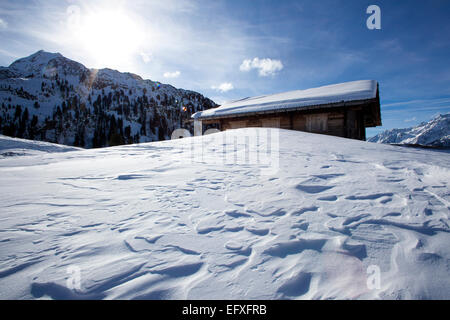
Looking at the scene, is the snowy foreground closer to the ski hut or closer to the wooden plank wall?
the ski hut

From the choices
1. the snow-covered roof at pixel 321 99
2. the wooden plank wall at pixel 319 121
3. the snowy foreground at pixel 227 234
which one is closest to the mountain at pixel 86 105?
the snow-covered roof at pixel 321 99

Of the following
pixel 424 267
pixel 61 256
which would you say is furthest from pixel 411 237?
pixel 61 256

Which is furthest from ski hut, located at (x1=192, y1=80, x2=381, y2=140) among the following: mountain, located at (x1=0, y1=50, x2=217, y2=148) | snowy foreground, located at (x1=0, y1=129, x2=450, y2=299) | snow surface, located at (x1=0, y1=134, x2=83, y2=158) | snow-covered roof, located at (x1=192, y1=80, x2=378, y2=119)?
mountain, located at (x1=0, y1=50, x2=217, y2=148)

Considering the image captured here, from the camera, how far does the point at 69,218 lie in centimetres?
151

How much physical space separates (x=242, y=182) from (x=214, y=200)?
537 millimetres

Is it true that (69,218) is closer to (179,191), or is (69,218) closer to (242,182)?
(179,191)

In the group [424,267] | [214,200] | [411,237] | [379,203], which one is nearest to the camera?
[424,267]

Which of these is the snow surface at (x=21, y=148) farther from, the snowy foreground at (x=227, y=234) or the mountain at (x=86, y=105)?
the mountain at (x=86, y=105)

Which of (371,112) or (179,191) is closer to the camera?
(179,191)

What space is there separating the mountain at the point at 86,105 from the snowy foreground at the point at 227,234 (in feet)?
123

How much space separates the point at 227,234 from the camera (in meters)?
1.33

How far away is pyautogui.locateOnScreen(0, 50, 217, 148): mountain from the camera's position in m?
50.1

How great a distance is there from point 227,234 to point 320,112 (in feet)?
28.5

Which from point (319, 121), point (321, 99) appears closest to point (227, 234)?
point (321, 99)
